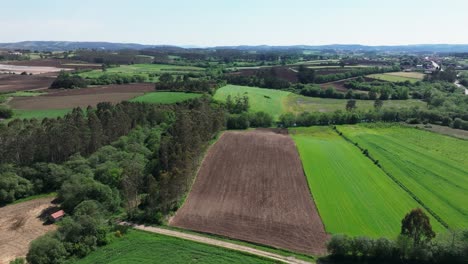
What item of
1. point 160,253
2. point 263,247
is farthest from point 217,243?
point 160,253

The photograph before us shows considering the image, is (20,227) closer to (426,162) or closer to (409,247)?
(409,247)

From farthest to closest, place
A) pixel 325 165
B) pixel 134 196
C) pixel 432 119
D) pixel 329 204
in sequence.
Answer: pixel 432 119 → pixel 325 165 → pixel 329 204 → pixel 134 196

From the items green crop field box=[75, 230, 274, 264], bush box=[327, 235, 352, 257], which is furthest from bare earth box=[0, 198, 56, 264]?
bush box=[327, 235, 352, 257]

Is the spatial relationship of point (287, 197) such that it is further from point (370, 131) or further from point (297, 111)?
point (297, 111)

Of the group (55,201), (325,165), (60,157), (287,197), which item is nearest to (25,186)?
(55,201)

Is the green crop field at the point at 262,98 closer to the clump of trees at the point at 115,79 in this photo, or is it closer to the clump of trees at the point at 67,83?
the clump of trees at the point at 115,79

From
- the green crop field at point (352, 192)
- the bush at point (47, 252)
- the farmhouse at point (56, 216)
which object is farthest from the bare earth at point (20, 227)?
the green crop field at point (352, 192)
